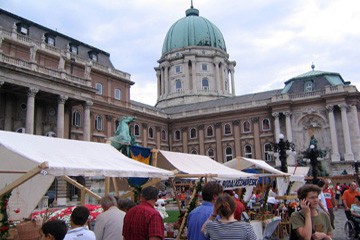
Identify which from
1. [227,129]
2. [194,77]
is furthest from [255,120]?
[194,77]

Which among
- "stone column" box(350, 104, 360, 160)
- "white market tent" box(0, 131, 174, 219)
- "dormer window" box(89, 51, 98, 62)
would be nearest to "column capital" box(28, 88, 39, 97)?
"dormer window" box(89, 51, 98, 62)

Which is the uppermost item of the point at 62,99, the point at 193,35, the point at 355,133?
the point at 193,35

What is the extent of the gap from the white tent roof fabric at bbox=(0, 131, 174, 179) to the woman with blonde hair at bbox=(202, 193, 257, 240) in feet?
10.00

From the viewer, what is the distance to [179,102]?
64.9 metres

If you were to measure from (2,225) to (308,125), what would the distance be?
143 feet

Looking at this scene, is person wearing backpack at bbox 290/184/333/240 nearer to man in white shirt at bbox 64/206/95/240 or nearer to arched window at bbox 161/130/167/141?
man in white shirt at bbox 64/206/95/240

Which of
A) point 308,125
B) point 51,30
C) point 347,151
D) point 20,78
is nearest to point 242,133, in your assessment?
point 308,125

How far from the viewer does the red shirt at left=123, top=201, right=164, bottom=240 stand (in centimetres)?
460

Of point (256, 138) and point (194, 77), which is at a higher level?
point (194, 77)

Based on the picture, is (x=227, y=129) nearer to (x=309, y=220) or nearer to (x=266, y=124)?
(x=266, y=124)

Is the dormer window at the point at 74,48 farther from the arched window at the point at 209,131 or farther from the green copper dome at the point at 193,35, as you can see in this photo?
the green copper dome at the point at 193,35

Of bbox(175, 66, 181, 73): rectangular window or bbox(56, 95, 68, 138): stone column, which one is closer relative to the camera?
bbox(56, 95, 68, 138): stone column

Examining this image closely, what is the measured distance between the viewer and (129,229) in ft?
15.7

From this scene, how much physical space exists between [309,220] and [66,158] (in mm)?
4622
